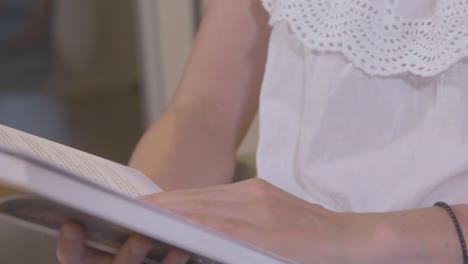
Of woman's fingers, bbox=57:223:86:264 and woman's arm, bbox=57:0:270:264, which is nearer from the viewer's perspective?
woman's fingers, bbox=57:223:86:264

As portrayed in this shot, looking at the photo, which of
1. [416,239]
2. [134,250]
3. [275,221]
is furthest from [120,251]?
[416,239]

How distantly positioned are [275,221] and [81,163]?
141 mm

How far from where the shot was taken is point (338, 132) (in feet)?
2.15

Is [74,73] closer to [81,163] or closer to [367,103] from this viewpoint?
[367,103]

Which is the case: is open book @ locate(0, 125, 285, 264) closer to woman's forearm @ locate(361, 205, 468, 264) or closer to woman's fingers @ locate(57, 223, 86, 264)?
woman's fingers @ locate(57, 223, 86, 264)

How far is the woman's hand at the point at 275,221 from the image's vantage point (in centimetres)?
43

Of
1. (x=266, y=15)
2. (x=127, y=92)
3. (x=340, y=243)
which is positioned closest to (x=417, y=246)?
(x=340, y=243)

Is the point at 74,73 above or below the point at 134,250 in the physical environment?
below

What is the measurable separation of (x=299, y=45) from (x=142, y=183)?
0.86 feet

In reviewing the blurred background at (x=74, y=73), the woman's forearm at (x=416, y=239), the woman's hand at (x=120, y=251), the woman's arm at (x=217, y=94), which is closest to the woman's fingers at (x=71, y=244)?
the woman's hand at (x=120, y=251)

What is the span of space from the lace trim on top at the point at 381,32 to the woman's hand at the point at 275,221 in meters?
0.19

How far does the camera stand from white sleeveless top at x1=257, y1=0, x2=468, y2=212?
590 millimetres

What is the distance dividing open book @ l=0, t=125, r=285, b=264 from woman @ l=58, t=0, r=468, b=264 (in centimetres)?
6

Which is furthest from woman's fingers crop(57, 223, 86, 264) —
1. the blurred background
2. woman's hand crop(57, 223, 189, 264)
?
the blurred background
